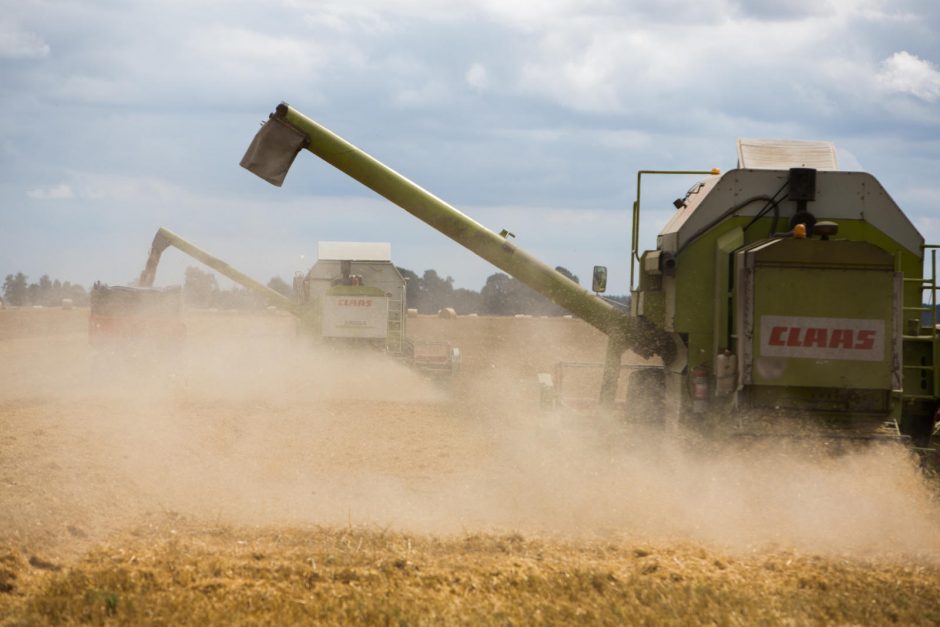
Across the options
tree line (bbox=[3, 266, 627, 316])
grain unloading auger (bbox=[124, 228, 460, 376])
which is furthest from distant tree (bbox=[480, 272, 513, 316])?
grain unloading auger (bbox=[124, 228, 460, 376])

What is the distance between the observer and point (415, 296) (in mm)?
79188

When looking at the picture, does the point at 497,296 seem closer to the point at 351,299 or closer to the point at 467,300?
the point at 467,300

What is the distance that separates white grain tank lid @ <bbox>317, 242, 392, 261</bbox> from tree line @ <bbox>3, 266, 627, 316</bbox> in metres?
22.7

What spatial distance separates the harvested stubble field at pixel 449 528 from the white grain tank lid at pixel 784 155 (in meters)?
2.60

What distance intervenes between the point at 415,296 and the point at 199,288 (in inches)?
997

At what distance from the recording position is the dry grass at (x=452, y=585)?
5082 mm

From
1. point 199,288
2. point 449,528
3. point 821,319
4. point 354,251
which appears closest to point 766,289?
point 821,319

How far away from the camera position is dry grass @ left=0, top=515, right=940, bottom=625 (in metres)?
5.08

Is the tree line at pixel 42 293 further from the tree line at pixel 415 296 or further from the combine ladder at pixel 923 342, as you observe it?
the combine ladder at pixel 923 342

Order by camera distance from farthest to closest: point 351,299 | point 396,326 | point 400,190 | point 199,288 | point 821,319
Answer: point 199,288 → point 396,326 → point 351,299 → point 400,190 → point 821,319

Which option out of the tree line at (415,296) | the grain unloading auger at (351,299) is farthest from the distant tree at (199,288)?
the grain unloading auger at (351,299)

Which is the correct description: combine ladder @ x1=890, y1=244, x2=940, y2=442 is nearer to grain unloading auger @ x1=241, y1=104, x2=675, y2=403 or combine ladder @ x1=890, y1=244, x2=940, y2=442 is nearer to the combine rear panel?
the combine rear panel

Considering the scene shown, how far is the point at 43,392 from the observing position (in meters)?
18.2

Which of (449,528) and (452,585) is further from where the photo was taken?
(449,528)
